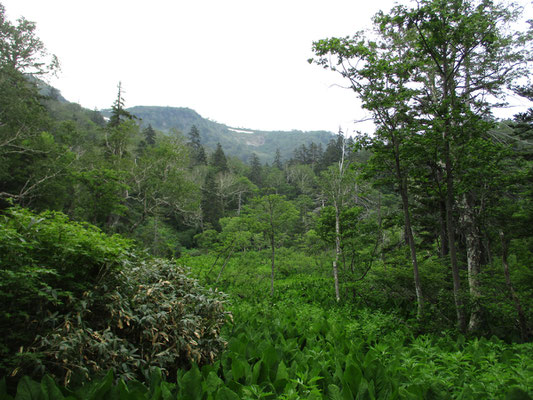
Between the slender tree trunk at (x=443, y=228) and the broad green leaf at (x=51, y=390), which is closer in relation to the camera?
the broad green leaf at (x=51, y=390)

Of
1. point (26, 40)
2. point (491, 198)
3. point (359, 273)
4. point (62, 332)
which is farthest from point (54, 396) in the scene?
point (26, 40)

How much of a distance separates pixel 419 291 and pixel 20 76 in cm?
2213

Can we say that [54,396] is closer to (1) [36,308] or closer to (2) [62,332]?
(2) [62,332]

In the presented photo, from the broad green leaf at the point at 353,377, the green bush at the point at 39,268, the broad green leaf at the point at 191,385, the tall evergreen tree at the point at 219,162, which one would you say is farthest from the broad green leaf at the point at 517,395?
the tall evergreen tree at the point at 219,162

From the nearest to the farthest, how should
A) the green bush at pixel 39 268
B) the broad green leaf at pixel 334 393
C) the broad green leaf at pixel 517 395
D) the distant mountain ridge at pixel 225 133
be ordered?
1. the broad green leaf at pixel 517 395
2. the green bush at pixel 39 268
3. the broad green leaf at pixel 334 393
4. the distant mountain ridge at pixel 225 133

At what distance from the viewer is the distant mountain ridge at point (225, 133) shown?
156762 millimetres

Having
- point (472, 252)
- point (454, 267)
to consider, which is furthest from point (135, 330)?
point (472, 252)

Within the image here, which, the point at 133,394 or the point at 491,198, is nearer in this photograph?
the point at 133,394

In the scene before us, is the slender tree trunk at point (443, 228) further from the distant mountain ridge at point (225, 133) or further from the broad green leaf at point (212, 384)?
the distant mountain ridge at point (225, 133)

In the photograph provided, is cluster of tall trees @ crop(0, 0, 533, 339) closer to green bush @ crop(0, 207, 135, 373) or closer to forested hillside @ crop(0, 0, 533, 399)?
forested hillside @ crop(0, 0, 533, 399)

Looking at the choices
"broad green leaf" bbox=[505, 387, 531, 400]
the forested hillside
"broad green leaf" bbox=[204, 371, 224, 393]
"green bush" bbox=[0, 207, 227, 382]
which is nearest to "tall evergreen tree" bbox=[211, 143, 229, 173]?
the forested hillside

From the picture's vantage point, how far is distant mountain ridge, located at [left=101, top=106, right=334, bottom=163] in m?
157

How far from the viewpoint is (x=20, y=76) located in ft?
52.6

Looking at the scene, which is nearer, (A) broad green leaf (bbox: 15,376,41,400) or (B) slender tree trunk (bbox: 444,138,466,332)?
(A) broad green leaf (bbox: 15,376,41,400)
